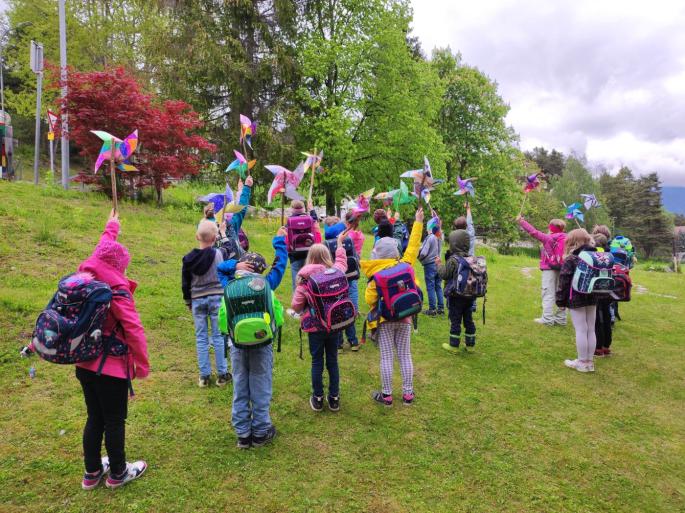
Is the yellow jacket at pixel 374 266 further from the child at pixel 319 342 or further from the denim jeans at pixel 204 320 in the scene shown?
the denim jeans at pixel 204 320

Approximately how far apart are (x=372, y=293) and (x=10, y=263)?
7524 millimetres

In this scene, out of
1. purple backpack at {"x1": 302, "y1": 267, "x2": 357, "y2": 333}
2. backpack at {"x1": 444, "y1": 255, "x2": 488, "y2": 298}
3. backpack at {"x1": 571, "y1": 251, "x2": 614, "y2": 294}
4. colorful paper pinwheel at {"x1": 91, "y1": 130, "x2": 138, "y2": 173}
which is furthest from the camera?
backpack at {"x1": 444, "y1": 255, "x2": 488, "y2": 298}

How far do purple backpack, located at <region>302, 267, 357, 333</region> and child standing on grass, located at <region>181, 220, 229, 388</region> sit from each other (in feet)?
4.31

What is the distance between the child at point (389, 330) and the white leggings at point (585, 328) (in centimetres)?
280

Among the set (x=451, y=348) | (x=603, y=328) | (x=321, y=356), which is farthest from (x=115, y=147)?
(x=603, y=328)

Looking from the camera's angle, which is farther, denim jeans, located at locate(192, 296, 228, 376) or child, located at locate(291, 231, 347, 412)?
denim jeans, located at locate(192, 296, 228, 376)

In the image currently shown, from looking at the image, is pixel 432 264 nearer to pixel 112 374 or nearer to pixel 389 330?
pixel 389 330

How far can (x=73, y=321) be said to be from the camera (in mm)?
3033

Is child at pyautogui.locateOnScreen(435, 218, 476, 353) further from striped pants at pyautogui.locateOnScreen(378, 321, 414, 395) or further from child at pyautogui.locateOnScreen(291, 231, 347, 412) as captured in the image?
child at pyautogui.locateOnScreen(291, 231, 347, 412)

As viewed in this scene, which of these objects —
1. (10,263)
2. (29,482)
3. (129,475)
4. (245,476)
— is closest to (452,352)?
(245,476)

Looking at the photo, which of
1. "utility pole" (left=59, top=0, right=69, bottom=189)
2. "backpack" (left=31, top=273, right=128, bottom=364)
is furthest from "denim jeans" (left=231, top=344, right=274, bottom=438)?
"utility pole" (left=59, top=0, right=69, bottom=189)

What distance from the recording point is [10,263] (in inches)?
316

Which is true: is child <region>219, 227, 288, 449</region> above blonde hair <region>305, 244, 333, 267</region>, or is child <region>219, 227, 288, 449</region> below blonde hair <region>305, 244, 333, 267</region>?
below

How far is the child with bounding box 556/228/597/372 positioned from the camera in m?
5.95
